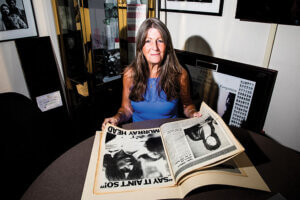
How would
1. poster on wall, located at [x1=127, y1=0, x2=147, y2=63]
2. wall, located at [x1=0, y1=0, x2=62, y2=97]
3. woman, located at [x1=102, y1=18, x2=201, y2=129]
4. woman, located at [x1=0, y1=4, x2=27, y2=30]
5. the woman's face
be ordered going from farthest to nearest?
poster on wall, located at [x1=127, y1=0, x2=147, y2=63] → wall, located at [x1=0, y1=0, x2=62, y2=97] → woman, located at [x1=0, y1=4, x2=27, y2=30] → woman, located at [x1=102, y1=18, x2=201, y2=129] → the woman's face

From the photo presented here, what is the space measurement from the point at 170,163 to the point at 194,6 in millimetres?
1329

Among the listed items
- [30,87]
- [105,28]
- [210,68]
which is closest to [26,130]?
[30,87]

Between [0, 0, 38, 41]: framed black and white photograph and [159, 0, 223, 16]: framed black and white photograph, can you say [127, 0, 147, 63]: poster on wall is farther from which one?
[0, 0, 38, 41]: framed black and white photograph

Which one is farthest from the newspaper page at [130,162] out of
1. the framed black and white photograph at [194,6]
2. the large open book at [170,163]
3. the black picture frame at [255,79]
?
the framed black and white photograph at [194,6]

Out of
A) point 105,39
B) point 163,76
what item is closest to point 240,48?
point 163,76

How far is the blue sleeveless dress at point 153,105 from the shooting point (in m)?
1.31

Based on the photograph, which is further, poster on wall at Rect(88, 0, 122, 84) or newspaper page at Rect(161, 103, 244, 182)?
poster on wall at Rect(88, 0, 122, 84)

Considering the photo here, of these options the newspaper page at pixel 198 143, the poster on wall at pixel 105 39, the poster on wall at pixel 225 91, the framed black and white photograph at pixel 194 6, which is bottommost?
the poster on wall at pixel 225 91

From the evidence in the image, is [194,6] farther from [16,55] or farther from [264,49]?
[16,55]

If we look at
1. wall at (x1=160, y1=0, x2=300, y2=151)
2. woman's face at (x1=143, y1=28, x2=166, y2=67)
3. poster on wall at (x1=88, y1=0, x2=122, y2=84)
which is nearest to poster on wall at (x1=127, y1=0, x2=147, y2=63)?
poster on wall at (x1=88, y1=0, x2=122, y2=84)

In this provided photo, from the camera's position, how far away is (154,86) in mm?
1345

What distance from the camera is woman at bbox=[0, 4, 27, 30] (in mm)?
1435

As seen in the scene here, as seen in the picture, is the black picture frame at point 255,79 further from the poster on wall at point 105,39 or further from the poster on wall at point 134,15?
the poster on wall at point 105,39

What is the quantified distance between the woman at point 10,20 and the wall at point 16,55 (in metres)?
0.11
